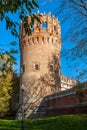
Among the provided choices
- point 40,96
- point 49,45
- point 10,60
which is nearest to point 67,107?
point 40,96

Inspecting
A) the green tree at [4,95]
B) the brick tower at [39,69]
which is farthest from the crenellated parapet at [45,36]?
the green tree at [4,95]

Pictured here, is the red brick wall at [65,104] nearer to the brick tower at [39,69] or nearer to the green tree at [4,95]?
the brick tower at [39,69]

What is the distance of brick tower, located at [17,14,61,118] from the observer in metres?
37.1

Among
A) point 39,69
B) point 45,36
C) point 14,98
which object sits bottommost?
point 14,98

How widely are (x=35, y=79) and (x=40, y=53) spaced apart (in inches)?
124

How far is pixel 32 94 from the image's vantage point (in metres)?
37.1

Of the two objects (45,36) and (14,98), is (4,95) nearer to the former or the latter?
(14,98)

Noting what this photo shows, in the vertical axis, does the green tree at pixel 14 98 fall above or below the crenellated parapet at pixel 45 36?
below

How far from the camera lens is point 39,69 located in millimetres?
37500

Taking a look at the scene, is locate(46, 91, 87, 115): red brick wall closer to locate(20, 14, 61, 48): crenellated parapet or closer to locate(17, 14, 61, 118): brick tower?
locate(17, 14, 61, 118): brick tower

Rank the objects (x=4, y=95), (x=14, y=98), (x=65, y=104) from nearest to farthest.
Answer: (x=65, y=104) → (x=4, y=95) → (x=14, y=98)

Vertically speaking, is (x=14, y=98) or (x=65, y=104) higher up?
(x=14, y=98)

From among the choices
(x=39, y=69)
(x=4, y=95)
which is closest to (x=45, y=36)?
(x=39, y=69)

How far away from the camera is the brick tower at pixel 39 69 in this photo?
3712 centimetres
